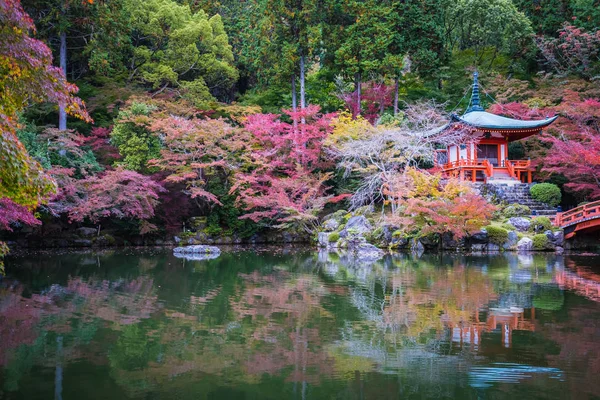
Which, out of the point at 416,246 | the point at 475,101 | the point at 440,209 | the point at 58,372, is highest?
the point at 475,101

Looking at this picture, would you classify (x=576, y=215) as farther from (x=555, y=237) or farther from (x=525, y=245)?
(x=525, y=245)

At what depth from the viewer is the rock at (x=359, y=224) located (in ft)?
63.7

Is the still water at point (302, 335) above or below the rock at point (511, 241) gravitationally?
below

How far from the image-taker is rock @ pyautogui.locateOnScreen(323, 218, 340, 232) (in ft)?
69.6

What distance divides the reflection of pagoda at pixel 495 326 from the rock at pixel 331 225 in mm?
13460

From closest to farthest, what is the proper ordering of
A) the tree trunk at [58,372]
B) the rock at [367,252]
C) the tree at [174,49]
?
1. the tree trunk at [58,372]
2. the rock at [367,252]
3. the tree at [174,49]

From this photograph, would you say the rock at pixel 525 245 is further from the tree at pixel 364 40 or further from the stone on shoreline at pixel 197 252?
the stone on shoreline at pixel 197 252

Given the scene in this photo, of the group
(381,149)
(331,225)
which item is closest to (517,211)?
(381,149)

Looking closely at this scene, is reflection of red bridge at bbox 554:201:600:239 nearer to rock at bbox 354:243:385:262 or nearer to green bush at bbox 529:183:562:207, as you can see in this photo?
green bush at bbox 529:183:562:207

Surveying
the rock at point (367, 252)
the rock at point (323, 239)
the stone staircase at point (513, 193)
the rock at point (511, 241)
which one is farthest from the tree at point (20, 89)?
the stone staircase at point (513, 193)

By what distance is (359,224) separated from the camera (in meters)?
19.8

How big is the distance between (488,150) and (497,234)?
7.33 meters

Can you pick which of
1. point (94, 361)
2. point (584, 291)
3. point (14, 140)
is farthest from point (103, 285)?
point (584, 291)

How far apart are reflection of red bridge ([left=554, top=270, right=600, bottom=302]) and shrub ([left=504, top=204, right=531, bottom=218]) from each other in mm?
7432
